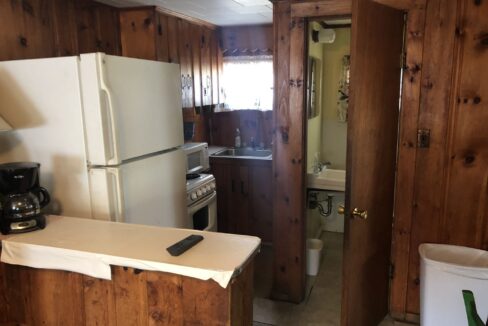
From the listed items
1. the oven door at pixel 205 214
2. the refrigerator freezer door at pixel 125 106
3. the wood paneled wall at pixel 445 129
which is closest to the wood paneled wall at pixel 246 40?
the oven door at pixel 205 214

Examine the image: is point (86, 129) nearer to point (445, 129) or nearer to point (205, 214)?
point (205, 214)

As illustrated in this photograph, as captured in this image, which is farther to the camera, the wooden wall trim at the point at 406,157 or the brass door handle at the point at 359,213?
the wooden wall trim at the point at 406,157

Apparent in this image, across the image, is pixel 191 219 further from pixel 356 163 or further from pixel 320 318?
pixel 356 163

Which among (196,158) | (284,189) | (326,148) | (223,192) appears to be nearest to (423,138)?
(284,189)

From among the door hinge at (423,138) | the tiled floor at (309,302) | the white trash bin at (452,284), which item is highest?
the door hinge at (423,138)

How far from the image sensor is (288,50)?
2639 millimetres

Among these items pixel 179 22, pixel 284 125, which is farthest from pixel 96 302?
pixel 179 22

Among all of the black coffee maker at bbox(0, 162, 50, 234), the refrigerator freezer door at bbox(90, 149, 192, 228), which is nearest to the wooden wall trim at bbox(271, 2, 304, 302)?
the refrigerator freezer door at bbox(90, 149, 192, 228)

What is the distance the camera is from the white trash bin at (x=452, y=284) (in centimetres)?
209

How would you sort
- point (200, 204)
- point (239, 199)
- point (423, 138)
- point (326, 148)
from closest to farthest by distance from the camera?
point (423, 138)
point (200, 204)
point (239, 199)
point (326, 148)

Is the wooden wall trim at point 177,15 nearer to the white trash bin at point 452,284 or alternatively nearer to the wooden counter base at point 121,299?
the wooden counter base at point 121,299

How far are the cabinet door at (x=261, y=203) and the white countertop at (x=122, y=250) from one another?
211cm

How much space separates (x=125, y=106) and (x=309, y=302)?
1.99 m

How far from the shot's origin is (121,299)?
60.5 inches
